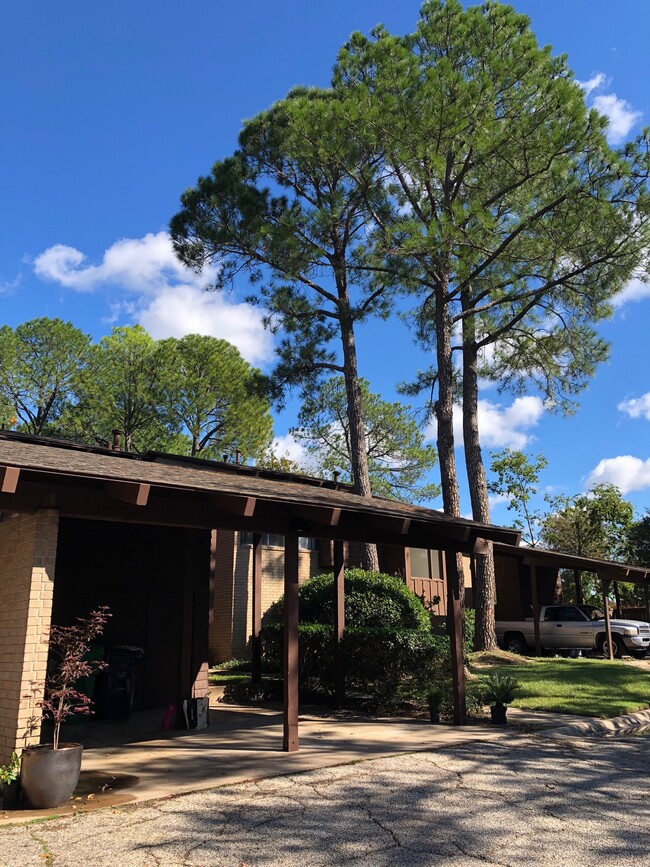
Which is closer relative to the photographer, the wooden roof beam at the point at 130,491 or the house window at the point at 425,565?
the wooden roof beam at the point at 130,491

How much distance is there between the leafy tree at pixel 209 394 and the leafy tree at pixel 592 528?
18.7 meters

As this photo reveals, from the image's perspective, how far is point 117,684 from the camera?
1086 centimetres

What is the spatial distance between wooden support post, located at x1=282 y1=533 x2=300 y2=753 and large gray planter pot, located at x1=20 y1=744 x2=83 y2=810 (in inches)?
108

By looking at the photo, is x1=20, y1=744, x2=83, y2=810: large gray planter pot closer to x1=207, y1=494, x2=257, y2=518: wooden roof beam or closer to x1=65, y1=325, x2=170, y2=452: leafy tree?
x1=207, y1=494, x2=257, y2=518: wooden roof beam

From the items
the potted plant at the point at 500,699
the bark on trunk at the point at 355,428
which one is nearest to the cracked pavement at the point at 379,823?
the potted plant at the point at 500,699

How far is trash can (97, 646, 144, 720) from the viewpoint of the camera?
35.3 ft

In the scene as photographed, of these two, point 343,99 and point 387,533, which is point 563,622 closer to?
point 387,533

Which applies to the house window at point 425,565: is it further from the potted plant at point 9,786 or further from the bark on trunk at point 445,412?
the potted plant at point 9,786

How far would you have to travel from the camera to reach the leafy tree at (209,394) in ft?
113

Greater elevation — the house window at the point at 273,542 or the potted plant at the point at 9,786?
the house window at the point at 273,542

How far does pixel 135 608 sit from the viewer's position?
1191 centimetres

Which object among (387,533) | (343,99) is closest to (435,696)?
(387,533)

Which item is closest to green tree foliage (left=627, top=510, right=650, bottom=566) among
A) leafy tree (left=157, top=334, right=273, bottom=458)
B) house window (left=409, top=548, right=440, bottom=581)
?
house window (left=409, top=548, right=440, bottom=581)

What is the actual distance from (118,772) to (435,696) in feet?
16.6
